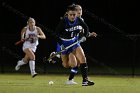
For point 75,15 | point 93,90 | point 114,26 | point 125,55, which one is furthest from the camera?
point 114,26

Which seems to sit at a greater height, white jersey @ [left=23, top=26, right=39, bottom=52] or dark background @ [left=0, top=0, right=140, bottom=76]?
dark background @ [left=0, top=0, right=140, bottom=76]

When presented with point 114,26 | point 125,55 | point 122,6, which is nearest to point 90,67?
point 125,55

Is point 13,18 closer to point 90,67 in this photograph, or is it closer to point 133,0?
point 133,0

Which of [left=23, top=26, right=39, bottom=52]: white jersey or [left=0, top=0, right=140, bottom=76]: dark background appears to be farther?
[left=0, top=0, right=140, bottom=76]: dark background

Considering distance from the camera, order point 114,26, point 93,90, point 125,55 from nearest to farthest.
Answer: point 93,90 < point 125,55 < point 114,26

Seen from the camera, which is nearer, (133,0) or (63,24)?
(63,24)

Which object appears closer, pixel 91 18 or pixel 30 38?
pixel 30 38

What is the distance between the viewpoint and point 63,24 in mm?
13633

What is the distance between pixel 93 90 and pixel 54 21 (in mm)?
17683

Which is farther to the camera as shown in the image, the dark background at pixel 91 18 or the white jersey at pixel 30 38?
the dark background at pixel 91 18

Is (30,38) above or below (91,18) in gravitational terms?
below

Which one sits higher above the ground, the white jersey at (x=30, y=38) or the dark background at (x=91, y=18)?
the dark background at (x=91, y=18)

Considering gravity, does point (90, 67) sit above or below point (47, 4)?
below

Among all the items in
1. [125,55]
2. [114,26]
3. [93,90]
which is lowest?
[93,90]
